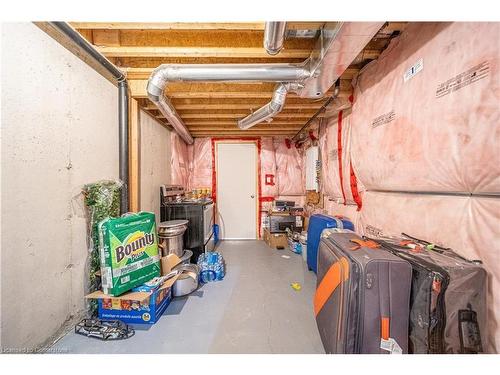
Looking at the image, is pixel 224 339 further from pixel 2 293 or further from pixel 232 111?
pixel 232 111

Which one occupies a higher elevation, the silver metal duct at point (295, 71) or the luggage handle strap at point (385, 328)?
the silver metal duct at point (295, 71)

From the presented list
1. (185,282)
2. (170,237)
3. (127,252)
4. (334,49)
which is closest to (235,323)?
(185,282)

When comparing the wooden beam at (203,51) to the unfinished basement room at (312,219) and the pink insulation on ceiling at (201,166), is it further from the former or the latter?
the pink insulation on ceiling at (201,166)

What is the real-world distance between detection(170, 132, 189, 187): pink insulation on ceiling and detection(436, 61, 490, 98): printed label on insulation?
3.50 m

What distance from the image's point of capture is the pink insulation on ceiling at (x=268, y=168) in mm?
4312

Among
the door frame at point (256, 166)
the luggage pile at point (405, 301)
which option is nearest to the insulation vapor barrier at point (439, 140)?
the luggage pile at point (405, 301)

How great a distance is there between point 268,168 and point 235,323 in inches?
125

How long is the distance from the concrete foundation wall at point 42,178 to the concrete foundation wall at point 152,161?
79 centimetres

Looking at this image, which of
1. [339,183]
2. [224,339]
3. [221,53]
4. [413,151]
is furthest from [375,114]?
[224,339]

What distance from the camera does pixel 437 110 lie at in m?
1.12

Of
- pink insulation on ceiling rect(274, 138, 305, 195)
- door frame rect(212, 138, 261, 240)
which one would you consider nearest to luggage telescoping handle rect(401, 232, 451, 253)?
pink insulation on ceiling rect(274, 138, 305, 195)

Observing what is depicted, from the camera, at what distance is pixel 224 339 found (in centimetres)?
143

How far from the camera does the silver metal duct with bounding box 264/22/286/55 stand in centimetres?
107

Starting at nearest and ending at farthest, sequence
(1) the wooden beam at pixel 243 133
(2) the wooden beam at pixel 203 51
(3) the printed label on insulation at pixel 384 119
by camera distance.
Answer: (3) the printed label on insulation at pixel 384 119, (2) the wooden beam at pixel 203 51, (1) the wooden beam at pixel 243 133
